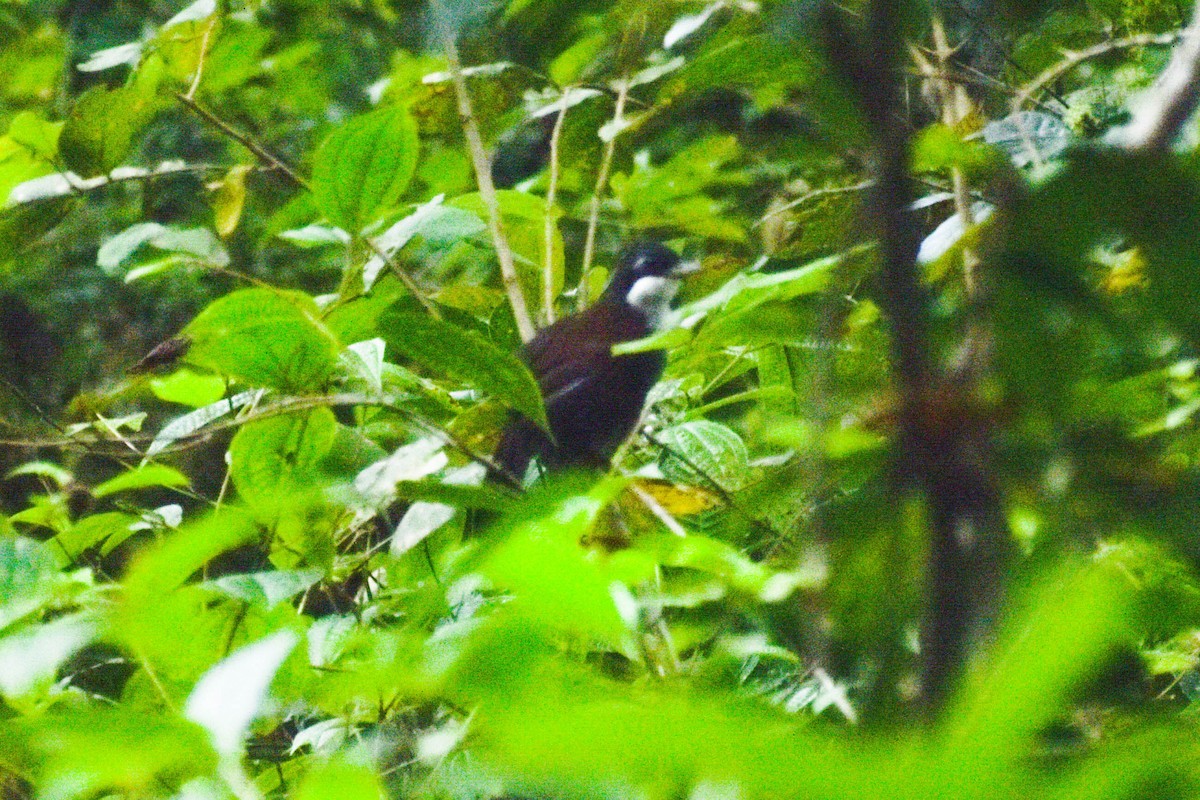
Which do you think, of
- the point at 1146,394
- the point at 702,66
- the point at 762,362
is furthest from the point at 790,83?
the point at 1146,394

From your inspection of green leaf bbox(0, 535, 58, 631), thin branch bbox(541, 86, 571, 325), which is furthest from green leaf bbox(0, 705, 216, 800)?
thin branch bbox(541, 86, 571, 325)

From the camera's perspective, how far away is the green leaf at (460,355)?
2.41ft

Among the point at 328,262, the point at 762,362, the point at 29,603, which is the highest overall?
the point at 29,603

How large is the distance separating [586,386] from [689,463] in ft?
2.49

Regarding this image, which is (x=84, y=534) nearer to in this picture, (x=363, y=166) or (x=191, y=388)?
(x=191, y=388)

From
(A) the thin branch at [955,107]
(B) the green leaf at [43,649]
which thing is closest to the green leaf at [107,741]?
(B) the green leaf at [43,649]

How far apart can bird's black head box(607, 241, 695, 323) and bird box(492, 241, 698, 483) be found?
170mm

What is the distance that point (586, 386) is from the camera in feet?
6.14

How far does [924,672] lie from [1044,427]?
0.40 ft

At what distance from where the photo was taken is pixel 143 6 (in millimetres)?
3629

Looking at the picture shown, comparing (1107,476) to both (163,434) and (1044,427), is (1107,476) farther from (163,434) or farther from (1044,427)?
(163,434)

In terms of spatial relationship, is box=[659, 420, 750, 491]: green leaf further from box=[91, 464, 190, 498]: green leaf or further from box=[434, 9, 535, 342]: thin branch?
box=[91, 464, 190, 498]: green leaf

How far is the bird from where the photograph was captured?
1703 mm

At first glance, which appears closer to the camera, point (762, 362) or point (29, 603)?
point (29, 603)
